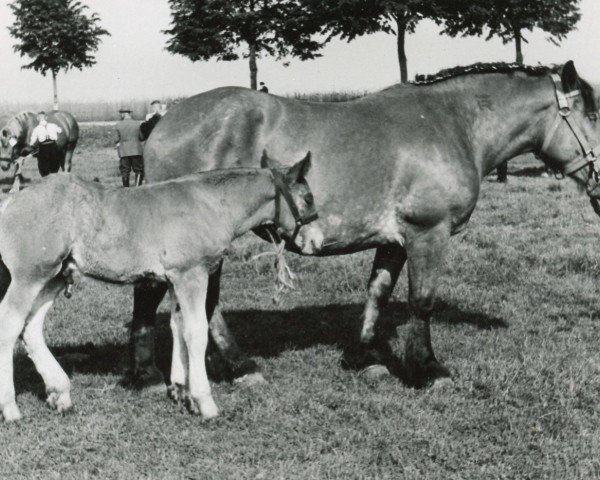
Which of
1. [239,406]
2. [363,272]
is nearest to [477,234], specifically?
[363,272]

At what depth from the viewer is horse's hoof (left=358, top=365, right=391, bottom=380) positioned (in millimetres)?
6207

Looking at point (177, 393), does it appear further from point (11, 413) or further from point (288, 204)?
point (288, 204)

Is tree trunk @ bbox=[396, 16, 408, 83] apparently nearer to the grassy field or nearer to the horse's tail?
the grassy field

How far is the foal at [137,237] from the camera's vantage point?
4.84 metres

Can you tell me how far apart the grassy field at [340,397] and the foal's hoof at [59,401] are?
0.20 ft

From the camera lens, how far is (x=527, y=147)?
257 inches

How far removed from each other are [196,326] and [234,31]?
123 feet

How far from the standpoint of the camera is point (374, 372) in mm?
6238

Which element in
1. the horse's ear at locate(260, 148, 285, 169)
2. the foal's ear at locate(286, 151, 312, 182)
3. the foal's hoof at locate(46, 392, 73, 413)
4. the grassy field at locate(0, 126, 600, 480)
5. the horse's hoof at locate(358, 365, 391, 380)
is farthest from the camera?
the horse's hoof at locate(358, 365, 391, 380)

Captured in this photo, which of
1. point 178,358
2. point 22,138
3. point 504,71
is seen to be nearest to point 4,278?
point 178,358

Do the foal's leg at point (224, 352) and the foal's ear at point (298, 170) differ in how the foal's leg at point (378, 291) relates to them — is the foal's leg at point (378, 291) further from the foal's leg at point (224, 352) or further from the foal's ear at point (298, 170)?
the foal's ear at point (298, 170)

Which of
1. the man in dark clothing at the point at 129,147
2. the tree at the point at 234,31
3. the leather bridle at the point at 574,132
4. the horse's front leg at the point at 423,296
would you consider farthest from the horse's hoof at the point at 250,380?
the tree at the point at 234,31

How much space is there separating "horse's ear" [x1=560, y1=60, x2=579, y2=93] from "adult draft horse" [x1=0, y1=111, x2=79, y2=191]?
13.0 metres

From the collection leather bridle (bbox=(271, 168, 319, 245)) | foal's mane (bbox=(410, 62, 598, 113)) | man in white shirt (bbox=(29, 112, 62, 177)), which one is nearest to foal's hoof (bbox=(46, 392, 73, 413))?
leather bridle (bbox=(271, 168, 319, 245))
